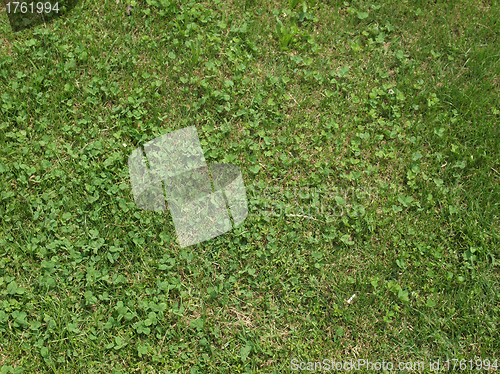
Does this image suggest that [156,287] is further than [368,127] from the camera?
No

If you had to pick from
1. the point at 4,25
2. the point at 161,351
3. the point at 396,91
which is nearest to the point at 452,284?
the point at 396,91

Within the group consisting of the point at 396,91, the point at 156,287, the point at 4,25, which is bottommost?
the point at 156,287

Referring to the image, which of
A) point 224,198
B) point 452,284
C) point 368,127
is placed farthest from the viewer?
point 368,127

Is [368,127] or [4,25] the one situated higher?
[4,25]

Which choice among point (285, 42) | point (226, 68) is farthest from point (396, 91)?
point (226, 68)

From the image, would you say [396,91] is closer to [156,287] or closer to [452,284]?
[452,284]

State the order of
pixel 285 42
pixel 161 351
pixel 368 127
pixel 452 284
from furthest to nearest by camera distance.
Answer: pixel 285 42, pixel 368 127, pixel 452 284, pixel 161 351
